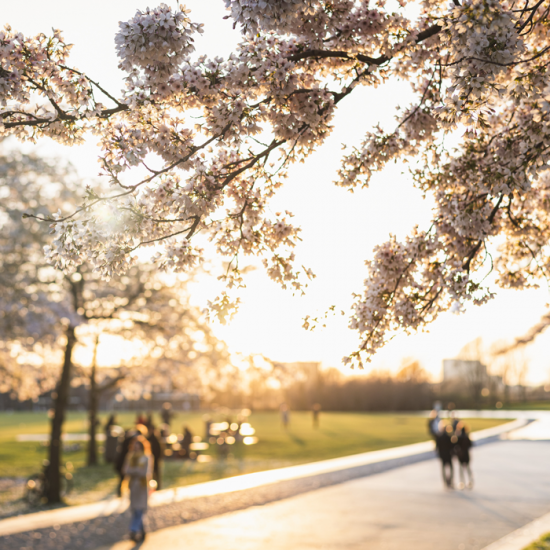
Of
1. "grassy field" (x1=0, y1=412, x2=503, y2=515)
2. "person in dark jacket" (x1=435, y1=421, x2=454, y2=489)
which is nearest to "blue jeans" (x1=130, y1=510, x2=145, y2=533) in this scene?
"grassy field" (x1=0, y1=412, x2=503, y2=515)

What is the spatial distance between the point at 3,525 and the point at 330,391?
245 feet

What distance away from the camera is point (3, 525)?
33.0 feet

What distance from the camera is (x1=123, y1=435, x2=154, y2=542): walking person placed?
979 centimetres

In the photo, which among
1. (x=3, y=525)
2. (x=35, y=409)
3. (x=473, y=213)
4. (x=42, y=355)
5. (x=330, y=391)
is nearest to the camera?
(x=473, y=213)

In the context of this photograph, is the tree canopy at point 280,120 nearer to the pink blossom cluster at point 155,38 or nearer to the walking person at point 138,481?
the pink blossom cluster at point 155,38

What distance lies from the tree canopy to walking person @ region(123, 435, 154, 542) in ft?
19.1

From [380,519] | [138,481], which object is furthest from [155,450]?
[380,519]

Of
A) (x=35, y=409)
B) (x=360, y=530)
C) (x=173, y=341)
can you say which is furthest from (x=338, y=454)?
(x=35, y=409)

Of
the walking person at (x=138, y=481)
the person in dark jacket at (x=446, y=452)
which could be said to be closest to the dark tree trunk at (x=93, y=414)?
the walking person at (x=138, y=481)

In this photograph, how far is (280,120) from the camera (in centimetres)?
476

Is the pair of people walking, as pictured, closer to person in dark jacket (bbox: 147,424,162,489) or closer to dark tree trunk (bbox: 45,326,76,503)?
person in dark jacket (bbox: 147,424,162,489)

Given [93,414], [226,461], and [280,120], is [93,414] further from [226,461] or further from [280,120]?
[280,120]

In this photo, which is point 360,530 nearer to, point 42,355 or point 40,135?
point 40,135

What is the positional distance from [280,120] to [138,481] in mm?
7204
